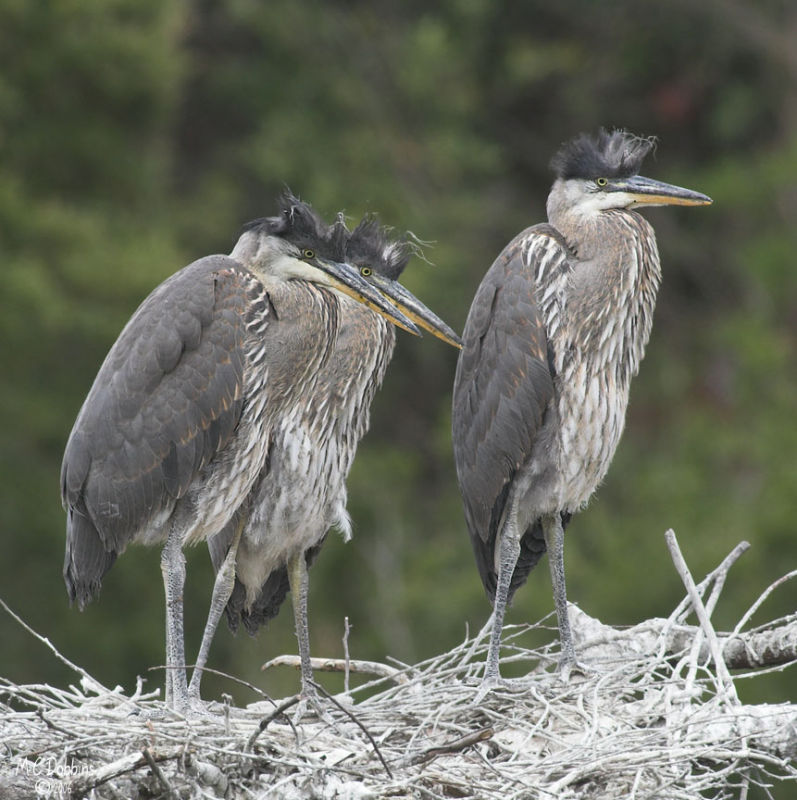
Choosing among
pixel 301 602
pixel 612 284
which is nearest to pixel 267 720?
pixel 301 602

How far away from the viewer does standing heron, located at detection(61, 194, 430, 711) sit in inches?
228

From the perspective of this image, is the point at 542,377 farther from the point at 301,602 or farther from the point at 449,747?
the point at 449,747

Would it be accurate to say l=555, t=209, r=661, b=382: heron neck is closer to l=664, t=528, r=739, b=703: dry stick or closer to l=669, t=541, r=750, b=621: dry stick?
l=669, t=541, r=750, b=621: dry stick

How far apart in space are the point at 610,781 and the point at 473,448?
132 cm

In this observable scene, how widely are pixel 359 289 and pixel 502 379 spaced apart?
22.9 inches

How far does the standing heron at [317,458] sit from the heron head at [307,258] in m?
0.03

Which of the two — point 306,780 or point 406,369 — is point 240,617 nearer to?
point 306,780

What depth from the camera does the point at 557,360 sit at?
19.9 ft

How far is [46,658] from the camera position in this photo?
1274cm

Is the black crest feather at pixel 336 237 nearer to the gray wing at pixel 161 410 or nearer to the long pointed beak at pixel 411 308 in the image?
the long pointed beak at pixel 411 308

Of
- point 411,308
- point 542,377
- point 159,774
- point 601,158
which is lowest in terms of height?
point 159,774

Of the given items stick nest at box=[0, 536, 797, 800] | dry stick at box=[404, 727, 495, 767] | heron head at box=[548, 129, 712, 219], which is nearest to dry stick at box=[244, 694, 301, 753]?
stick nest at box=[0, 536, 797, 800]

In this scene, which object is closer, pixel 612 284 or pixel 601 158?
pixel 612 284

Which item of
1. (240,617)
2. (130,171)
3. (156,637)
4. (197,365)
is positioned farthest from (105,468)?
(130,171)
